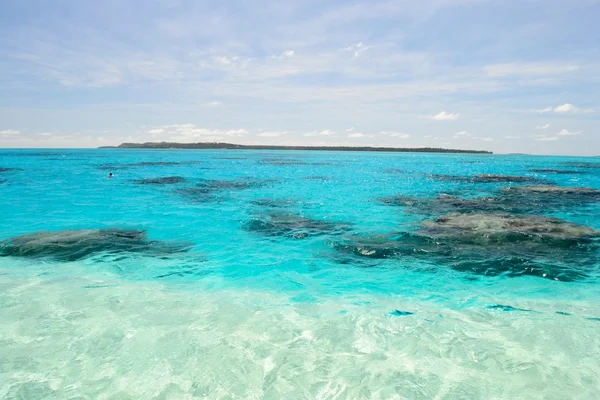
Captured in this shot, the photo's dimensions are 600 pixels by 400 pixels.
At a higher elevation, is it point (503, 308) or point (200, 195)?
point (503, 308)

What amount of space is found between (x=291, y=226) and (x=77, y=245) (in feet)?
28.7

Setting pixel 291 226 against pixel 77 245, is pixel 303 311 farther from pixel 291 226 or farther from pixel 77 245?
pixel 77 245

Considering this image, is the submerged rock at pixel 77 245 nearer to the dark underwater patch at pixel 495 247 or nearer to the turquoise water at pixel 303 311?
the turquoise water at pixel 303 311

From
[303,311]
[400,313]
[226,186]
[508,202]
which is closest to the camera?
[400,313]

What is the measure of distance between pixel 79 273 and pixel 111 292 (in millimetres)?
2097

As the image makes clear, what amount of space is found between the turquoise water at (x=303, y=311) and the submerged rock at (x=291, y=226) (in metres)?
0.18

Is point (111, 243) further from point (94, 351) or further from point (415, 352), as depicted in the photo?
point (415, 352)

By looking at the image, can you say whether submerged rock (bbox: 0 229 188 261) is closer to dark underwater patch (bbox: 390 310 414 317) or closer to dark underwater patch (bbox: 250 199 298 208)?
dark underwater patch (bbox: 390 310 414 317)

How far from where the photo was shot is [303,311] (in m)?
8.50

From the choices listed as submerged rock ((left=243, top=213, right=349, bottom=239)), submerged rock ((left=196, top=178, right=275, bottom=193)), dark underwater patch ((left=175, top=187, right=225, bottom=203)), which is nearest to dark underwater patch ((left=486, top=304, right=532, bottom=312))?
submerged rock ((left=243, top=213, right=349, bottom=239))

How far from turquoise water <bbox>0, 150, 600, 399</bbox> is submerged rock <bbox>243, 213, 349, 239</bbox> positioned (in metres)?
0.18

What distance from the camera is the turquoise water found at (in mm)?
5859

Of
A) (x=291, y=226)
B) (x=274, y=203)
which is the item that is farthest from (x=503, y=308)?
(x=274, y=203)

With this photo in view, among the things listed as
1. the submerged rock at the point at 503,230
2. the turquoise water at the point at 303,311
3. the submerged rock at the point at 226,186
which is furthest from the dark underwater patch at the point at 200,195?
the submerged rock at the point at 503,230
